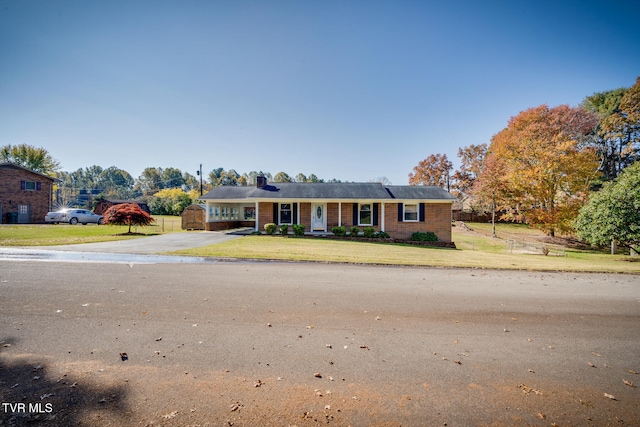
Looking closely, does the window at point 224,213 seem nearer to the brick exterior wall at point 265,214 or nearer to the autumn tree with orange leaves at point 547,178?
the brick exterior wall at point 265,214

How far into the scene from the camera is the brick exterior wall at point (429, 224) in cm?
2320

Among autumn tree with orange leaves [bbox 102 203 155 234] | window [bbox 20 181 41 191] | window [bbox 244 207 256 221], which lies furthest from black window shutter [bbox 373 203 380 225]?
window [bbox 20 181 41 191]

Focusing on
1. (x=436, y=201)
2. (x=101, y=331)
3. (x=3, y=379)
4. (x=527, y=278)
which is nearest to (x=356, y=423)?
(x=3, y=379)

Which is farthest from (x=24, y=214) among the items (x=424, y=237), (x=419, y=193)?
(x=424, y=237)

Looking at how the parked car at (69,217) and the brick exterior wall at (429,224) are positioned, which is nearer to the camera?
the brick exterior wall at (429,224)

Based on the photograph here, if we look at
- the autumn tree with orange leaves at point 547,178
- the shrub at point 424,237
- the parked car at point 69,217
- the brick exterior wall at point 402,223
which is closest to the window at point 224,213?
the brick exterior wall at point 402,223

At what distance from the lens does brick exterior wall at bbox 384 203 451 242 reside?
23.2 metres

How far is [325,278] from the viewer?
8.79 meters

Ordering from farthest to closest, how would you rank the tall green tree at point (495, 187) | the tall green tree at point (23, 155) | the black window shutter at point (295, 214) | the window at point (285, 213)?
1. the tall green tree at point (23, 155)
2. the tall green tree at point (495, 187)
3. the window at point (285, 213)
4. the black window shutter at point (295, 214)

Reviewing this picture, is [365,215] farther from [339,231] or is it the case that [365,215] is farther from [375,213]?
[339,231]

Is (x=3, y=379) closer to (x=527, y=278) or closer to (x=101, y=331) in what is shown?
(x=101, y=331)

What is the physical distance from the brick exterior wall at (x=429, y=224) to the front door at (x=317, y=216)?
210 inches

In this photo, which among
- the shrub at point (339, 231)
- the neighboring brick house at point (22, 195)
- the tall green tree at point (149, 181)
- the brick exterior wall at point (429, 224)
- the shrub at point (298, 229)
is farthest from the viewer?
the tall green tree at point (149, 181)

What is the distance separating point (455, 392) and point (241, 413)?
2.39 m
